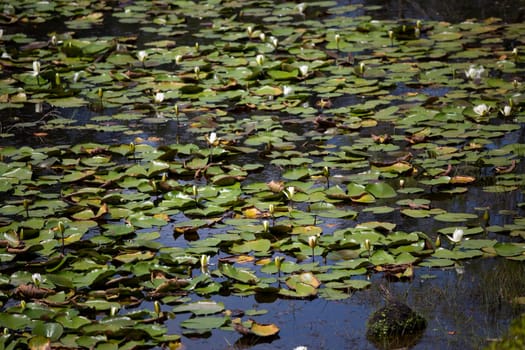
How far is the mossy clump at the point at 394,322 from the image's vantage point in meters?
3.72

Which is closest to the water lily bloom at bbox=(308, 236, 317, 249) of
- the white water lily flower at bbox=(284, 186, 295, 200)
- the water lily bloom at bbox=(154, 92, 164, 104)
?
the white water lily flower at bbox=(284, 186, 295, 200)

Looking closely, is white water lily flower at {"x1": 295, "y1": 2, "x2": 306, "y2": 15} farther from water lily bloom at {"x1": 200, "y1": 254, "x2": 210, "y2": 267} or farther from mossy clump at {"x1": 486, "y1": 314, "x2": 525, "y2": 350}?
mossy clump at {"x1": 486, "y1": 314, "x2": 525, "y2": 350}

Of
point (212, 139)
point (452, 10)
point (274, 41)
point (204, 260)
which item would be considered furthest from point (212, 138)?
point (452, 10)

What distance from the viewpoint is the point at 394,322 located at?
372 cm

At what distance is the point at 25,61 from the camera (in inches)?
318

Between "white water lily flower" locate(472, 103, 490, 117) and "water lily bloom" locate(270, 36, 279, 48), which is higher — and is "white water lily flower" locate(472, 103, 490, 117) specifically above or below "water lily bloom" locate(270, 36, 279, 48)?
below

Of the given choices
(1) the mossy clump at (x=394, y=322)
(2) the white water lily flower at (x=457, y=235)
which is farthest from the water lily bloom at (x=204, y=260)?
(2) the white water lily flower at (x=457, y=235)

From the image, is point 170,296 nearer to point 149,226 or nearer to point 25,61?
point 149,226

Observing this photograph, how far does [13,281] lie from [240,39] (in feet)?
15.8

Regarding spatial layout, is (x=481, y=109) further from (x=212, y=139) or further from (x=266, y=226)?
(x=266, y=226)

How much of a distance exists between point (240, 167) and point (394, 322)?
214cm

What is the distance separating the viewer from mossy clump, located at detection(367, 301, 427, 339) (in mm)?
3721

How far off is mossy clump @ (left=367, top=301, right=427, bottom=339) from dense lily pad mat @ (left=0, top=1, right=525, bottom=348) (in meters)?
0.38

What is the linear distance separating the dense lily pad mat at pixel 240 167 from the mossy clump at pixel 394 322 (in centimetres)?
38
